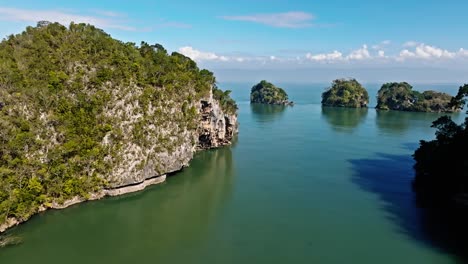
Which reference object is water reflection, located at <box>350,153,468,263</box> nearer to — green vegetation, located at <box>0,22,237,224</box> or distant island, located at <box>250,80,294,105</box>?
green vegetation, located at <box>0,22,237,224</box>

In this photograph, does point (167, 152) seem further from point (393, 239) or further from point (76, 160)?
point (393, 239)

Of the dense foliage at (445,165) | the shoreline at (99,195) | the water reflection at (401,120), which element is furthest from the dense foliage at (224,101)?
the water reflection at (401,120)

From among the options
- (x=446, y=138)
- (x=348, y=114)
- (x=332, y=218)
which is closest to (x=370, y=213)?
(x=332, y=218)

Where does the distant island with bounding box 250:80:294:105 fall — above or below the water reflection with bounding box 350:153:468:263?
above

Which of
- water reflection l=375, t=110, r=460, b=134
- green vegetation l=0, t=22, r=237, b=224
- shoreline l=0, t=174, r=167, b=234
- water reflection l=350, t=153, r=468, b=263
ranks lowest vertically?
water reflection l=350, t=153, r=468, b=263

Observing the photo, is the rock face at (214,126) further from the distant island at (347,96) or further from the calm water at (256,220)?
the distant island at (347,96)

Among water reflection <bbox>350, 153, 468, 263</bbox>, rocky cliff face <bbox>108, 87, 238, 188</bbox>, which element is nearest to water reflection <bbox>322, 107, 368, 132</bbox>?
water reflection <bbox>350, 153, 468, 263</bbox>
